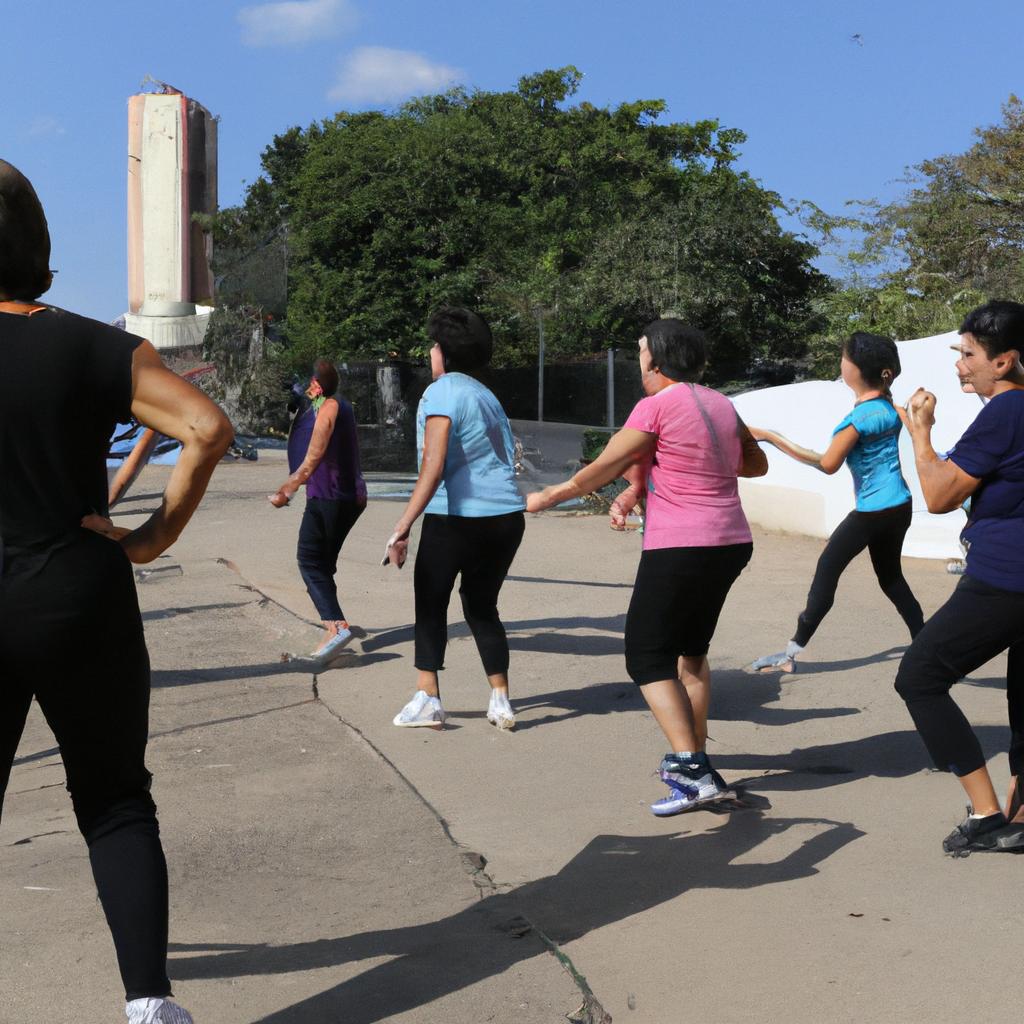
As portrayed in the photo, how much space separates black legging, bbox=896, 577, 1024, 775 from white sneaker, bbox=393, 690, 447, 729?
2.36 meters

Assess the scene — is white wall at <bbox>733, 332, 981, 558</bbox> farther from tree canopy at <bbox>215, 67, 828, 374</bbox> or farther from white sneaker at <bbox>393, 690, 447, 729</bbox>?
tree canopy at <bbox>215, 67, 828, 374</bbox>

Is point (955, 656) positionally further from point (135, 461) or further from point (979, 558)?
point (135, 461)

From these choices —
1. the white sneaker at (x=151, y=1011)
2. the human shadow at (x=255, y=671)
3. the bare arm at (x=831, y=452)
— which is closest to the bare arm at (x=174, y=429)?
the white sneaker at (x=151, y=1011)

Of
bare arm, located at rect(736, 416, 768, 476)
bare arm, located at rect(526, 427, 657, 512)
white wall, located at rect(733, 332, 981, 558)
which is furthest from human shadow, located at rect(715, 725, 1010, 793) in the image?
white wall, located at rect(733, 332, 981, 558)

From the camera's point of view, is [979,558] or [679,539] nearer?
[979,558]

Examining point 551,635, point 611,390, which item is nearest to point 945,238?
point 611,390

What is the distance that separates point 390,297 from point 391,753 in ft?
90.6

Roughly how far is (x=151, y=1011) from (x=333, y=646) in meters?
4.85

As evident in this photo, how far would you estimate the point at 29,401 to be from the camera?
2.54m

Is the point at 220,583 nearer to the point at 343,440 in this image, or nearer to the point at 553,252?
the point at 343,440

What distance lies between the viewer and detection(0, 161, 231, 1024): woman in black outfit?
8.44 ft

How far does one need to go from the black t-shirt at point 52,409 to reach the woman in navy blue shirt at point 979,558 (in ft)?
7.96

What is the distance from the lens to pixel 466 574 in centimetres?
600

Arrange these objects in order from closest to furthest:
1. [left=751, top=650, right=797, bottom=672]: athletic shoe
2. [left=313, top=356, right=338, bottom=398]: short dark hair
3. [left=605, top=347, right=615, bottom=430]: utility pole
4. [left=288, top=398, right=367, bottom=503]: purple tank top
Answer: [left=751, top=650, right=797, bottom=672]: athletic shoe < [left=288, top=398, right=367, bottom=503]: purple tank top < [left=313, top=356, right=338, bottom=398]: short dark hair < [left=605, top=347, right=615, bottom=430]: utility pole
